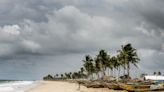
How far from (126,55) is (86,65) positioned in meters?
62.1

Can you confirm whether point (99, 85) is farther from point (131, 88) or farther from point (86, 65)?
point (86, 65)

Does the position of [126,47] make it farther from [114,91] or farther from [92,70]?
[92,70]

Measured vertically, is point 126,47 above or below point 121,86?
above

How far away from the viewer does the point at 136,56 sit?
103938 millimetres

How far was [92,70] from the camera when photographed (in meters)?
166

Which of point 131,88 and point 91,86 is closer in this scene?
point 131,88

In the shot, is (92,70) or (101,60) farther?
(92,70)

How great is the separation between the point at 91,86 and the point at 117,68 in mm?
60615

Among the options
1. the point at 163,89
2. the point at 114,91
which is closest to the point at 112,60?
the point at 114,91

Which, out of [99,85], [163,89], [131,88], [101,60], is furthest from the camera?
[101,60]

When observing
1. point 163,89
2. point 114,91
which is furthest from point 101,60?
point 163,89

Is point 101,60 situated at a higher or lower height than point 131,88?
higher

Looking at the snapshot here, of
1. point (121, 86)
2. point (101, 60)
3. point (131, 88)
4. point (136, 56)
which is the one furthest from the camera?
point (101, 60)

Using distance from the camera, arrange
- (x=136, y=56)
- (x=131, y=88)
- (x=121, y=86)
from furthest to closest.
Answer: (x=136, y=56) → (x=121, y=86) → (x=131, y=88)
